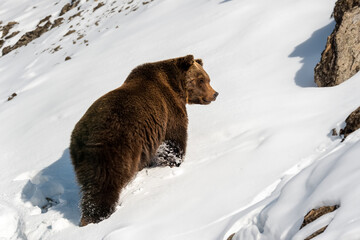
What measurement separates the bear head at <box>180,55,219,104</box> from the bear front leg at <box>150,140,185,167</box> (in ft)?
3.54

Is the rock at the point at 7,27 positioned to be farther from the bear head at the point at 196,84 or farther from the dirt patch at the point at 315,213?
the dirt patch at the point at 315,213

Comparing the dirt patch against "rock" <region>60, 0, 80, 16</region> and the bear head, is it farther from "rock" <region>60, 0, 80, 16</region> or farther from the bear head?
"rock" <region>60, 0, 80, 16</region>

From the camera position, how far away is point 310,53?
8.66 metres

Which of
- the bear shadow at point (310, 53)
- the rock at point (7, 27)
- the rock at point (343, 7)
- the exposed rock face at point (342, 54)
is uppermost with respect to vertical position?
the rock at point (7, 27)

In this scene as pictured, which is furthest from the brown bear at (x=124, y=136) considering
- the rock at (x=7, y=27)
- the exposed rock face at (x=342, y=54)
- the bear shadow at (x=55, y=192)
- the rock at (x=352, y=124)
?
the rock at (x=7, y=27)

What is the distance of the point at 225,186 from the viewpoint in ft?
15.6

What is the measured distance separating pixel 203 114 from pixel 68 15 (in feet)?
75.5

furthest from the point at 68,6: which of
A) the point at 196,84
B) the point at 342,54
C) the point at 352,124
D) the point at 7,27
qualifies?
the point at 352,124

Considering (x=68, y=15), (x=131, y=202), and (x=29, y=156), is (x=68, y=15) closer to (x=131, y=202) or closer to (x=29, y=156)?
(x=29, y=156)

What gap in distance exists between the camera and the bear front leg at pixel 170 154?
5.95 metres

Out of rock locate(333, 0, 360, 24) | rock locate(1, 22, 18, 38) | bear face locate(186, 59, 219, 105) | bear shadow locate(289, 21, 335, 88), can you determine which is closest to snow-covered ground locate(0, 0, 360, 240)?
bear shadow locate(289, 21, 335, 88)

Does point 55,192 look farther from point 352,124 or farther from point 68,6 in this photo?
point 68,6

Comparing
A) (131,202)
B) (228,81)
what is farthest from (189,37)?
(131,202)

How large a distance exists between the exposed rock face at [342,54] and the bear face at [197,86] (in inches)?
82.4
